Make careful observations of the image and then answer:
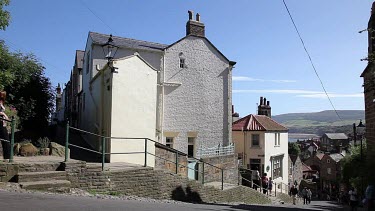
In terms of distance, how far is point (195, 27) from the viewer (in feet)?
85.6

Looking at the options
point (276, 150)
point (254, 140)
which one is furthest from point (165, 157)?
point (276, 150)

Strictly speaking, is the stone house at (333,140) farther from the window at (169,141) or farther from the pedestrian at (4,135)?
the pedestrian at (4,135)

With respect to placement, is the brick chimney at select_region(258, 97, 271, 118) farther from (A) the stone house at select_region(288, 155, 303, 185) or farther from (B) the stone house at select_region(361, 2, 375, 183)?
(B) the stone house at select_region(361, 2, 375, 183)

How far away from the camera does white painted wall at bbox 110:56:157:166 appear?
1426cm

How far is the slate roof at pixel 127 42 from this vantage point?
23.0 meters

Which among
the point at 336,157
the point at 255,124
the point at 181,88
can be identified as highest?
the point at 181,88

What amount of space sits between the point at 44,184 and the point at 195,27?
19168 mm

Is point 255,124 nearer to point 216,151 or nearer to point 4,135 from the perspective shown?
point 216,151

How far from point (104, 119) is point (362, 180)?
34.6ft

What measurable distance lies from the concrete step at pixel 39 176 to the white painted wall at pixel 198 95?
14.0m

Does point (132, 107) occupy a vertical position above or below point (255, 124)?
above

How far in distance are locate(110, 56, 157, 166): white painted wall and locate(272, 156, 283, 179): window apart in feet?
68.1

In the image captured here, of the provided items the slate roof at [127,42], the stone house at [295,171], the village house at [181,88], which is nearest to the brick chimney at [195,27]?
the village house at [181,88]

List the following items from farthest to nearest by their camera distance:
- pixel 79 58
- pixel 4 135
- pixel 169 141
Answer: pixel 79 58 < pixel 169 141 < pixel 4 135
